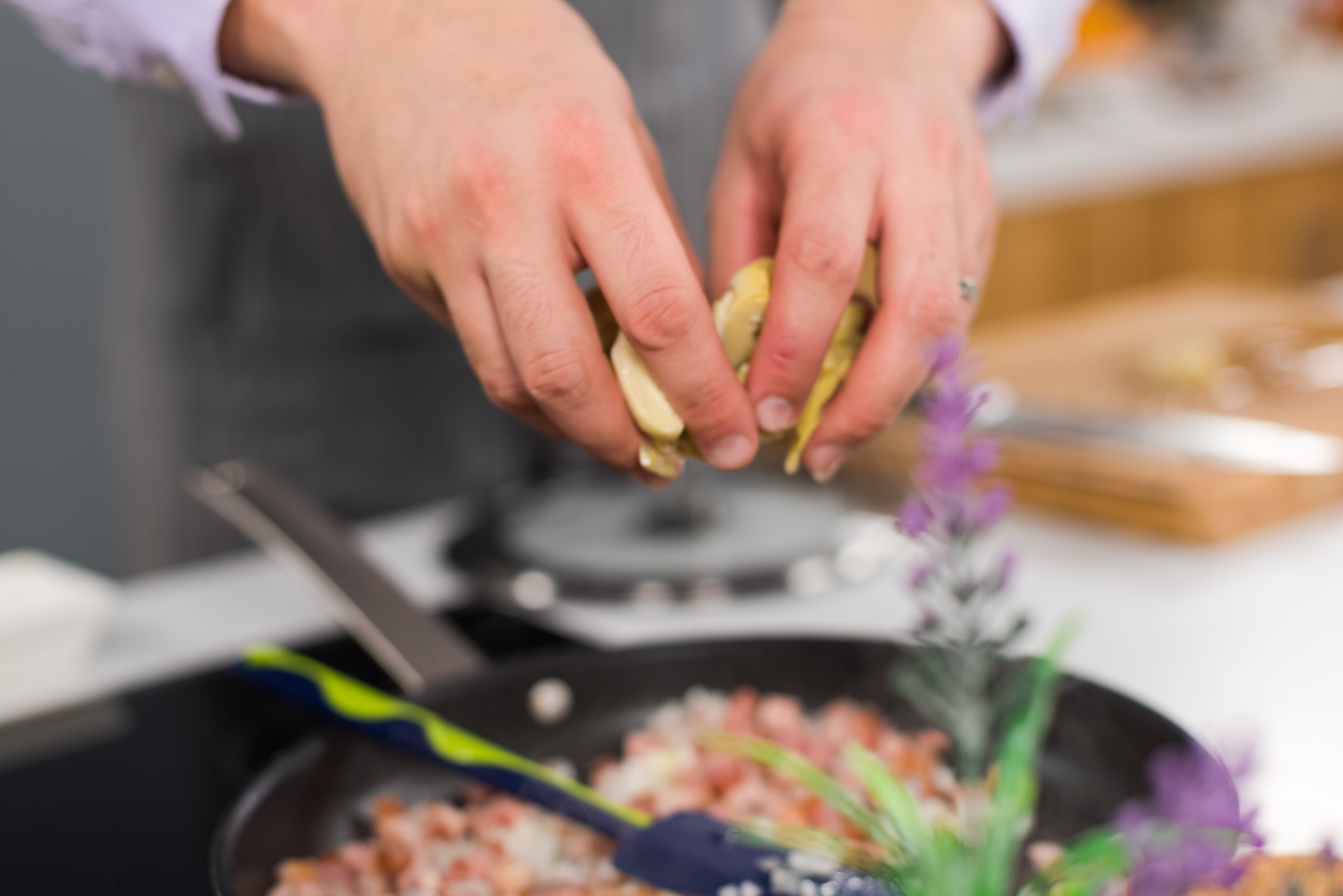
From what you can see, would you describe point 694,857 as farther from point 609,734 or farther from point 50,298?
point 50,298

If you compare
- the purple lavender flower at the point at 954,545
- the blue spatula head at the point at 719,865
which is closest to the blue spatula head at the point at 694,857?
the blue spatula head at the point at 719,865

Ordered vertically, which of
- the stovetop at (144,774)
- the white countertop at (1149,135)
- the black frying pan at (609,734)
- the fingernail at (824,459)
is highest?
the fingernail at (824,459)

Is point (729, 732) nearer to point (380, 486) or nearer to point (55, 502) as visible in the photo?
point (380, 486)

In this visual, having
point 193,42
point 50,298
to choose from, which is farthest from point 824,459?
point 50,298

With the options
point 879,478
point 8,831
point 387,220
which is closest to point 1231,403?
point 879,478

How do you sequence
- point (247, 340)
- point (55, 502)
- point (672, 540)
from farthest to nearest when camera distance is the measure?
1. point (55, 502)
2. point (247, 340)
3. point (672, 540)

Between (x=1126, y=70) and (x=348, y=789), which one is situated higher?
(x=348, y=789)

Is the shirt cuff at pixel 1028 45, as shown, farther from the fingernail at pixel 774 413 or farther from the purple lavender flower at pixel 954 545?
the purple lavender flower at pixel 954 545
